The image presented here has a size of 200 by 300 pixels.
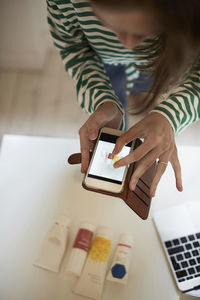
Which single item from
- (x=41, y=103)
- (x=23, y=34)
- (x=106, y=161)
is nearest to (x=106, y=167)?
(x=106, y=161)

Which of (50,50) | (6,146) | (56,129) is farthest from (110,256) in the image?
(50,50)

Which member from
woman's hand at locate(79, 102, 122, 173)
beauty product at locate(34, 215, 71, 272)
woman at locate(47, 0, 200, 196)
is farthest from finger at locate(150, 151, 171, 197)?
beauty product at locate(34, 215, 71, 272)

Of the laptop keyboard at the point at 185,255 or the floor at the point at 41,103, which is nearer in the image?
the laptop keyboard at the point at 185,255

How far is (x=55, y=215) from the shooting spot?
25.0 inches

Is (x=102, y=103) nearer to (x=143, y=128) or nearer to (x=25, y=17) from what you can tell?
(x=143, y=128)

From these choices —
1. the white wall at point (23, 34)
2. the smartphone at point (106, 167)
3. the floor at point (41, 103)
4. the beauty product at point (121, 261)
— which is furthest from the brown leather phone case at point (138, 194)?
the white wall at point (23, 34)

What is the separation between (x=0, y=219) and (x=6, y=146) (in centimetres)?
20

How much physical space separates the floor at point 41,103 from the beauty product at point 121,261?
67 cm

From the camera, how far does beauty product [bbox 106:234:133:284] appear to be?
541mm

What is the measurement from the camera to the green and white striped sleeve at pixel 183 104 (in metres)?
0.48

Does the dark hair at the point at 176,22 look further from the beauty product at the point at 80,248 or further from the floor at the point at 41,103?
the floor at the point at 41,103

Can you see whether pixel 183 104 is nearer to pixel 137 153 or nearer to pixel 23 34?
pixel 137 153

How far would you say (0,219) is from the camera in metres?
0.63

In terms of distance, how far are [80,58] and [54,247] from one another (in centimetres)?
44
